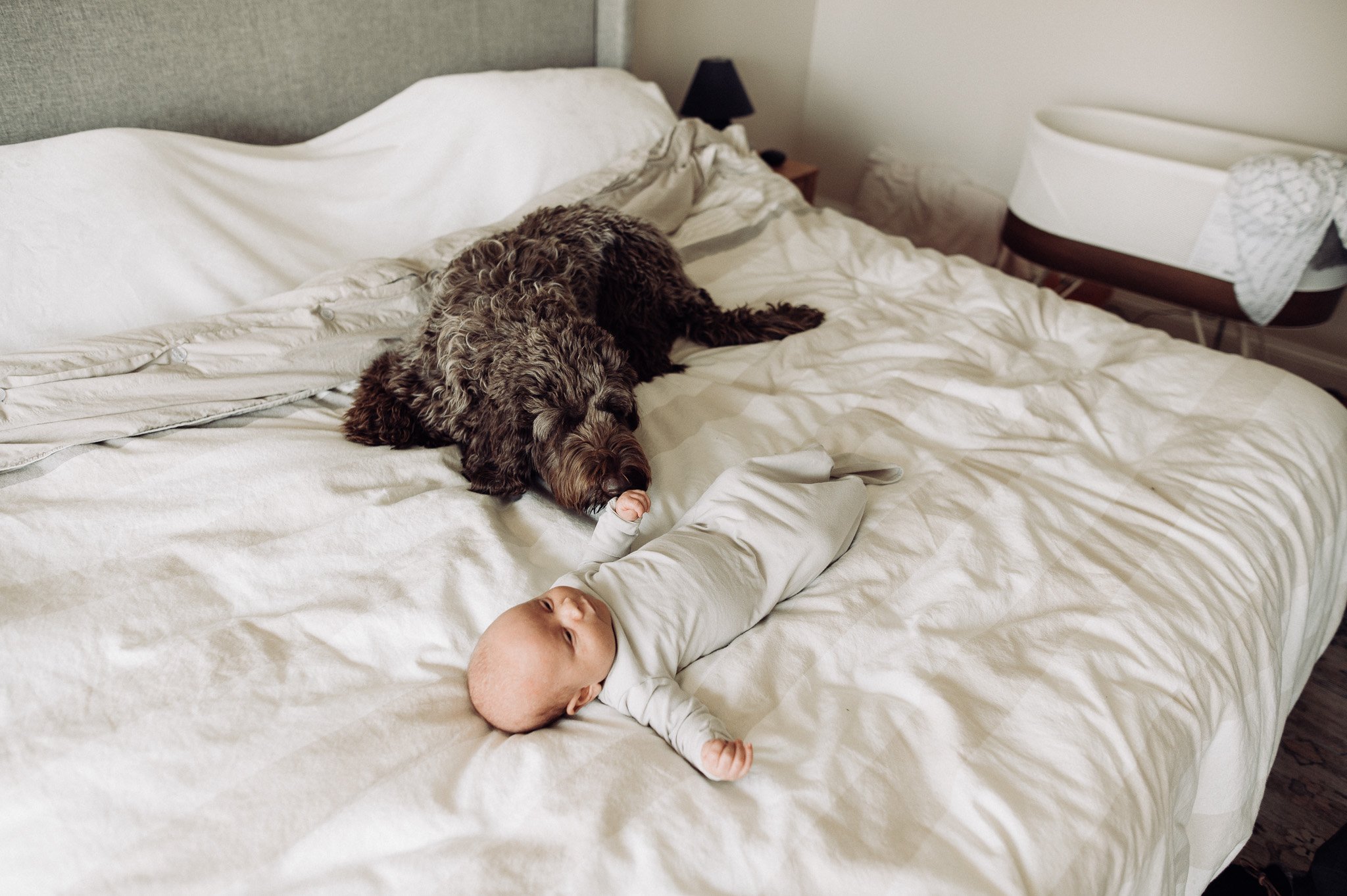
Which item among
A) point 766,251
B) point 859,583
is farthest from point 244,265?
point 859,583

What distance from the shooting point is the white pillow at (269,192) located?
159 centimetres

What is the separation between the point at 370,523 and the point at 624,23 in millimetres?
2202

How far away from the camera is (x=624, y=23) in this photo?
109 inches

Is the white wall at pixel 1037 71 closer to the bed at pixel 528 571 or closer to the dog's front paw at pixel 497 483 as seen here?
the bed at pixel 528 571

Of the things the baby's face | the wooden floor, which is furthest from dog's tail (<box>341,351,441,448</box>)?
the wooden floor

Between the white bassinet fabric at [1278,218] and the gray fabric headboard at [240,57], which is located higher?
the gray fabric headboard at [240,57]

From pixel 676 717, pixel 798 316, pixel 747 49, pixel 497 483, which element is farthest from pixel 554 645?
pixel 747 49

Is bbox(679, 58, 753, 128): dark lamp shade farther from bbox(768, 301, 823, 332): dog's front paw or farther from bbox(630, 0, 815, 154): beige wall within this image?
bbox(768, 301, 823, 332): dog's front paw

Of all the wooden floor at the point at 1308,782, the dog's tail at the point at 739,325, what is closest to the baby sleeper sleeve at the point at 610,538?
the dog's tail at the point at 739,325

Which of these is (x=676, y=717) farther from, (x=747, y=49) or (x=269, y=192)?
(x=747, y=49)

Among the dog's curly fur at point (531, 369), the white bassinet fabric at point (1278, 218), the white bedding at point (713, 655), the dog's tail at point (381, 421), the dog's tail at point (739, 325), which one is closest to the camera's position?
the white bedding at point (713, 655)

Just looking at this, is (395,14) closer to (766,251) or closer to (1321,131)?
(766,251)

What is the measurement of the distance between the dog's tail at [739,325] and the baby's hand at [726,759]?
1128 mm

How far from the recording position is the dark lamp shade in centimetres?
315
